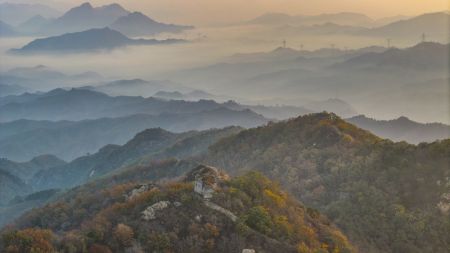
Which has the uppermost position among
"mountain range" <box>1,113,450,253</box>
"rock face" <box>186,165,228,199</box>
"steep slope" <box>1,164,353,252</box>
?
"rock face" <box>186,165,228,199</box>

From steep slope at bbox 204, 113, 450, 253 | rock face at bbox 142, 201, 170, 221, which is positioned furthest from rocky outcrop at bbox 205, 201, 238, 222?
steep slope at bbox 204, 113, 450, 253

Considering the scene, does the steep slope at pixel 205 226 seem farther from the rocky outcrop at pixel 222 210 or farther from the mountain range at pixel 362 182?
the mountain range at pixel 362 182

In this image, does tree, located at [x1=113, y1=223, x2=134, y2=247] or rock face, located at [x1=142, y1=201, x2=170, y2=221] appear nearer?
tree, located at [x1=113, y1=223, x2=134, y2=247]

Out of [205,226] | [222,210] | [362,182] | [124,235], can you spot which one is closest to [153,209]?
[124,235]

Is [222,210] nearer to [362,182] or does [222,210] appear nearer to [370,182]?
[362,182]

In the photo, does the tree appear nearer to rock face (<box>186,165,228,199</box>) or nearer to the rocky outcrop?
the rocky outcrop

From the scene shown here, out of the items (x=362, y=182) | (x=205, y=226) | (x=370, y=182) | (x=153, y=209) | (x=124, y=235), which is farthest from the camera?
(x=370, y=182)
